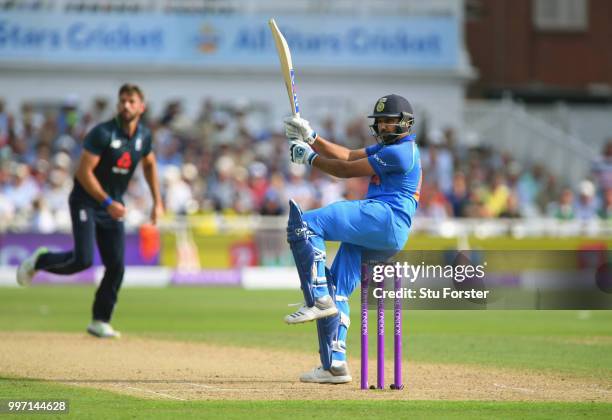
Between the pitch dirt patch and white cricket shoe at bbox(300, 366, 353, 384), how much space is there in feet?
0.21

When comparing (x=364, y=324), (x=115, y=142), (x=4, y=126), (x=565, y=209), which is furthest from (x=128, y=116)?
(x=565, y=209)

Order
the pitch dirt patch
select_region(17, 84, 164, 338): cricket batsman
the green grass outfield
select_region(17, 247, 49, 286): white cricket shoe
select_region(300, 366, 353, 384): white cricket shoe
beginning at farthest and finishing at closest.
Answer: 1. select_region(17, 247, 49, 286): white cricket shoe
2. select_region(17, 84, 164, 338): cricket batsman
3. select_region(300, 366, 353, 384): white cricket shoe
4. the pitch dirt patch
5. the green grass outfield

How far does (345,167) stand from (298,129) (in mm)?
483

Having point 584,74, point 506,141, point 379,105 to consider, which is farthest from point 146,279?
point 584,74

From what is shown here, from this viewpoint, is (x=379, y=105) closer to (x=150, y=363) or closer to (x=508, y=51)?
(x=150, y=363)

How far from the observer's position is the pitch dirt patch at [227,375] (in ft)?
31.5

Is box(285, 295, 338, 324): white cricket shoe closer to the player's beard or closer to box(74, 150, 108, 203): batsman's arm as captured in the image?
box(74, 150, 108, 203): batsman's arm

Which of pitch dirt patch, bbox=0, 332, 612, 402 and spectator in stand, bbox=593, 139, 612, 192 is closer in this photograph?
pitch dirt patch, bbox=0, 332, 612, 402

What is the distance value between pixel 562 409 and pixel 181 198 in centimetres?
1677

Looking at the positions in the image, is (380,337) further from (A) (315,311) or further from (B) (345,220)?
(B) (345,220)

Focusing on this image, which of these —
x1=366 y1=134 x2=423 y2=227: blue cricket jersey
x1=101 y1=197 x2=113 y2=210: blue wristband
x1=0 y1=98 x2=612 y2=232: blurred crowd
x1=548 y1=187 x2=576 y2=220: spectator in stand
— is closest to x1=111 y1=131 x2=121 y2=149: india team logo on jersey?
x1=101 y1=197 x2=113 y2=210: blue wristband

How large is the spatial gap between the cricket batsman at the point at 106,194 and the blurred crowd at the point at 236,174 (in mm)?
9594

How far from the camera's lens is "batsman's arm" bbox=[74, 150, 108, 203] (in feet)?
41.8

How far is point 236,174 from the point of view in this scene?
Answer: 25844 millimetres
